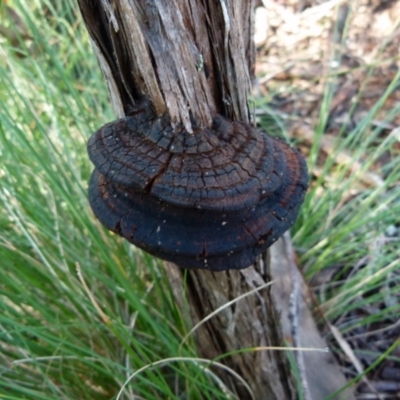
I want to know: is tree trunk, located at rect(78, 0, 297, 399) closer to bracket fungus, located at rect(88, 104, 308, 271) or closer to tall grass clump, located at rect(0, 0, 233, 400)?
bracket fungus, located at rect(88, 104, 308, 271)

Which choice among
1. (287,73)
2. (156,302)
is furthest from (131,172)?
(287,73)

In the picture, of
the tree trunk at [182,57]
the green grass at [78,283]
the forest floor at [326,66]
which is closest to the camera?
the tree trunk at [182,57]

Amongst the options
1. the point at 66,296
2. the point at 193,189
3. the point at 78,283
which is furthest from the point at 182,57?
the point at 66,296

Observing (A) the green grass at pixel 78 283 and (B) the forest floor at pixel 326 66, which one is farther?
(B) the forest floor at pixel 326 66

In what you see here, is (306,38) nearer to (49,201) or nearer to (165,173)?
(49,201)

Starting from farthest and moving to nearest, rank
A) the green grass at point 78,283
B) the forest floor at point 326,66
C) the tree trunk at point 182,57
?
the forest floor at point 326,66 → the green grass at point 78,283 → the tree trunk at point 182,57

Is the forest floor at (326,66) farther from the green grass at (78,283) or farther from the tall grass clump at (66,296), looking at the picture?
the tall grass clump at (66,296)

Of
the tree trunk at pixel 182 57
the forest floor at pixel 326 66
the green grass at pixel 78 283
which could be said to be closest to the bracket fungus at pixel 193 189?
the tree trunk at pixel 182 57
